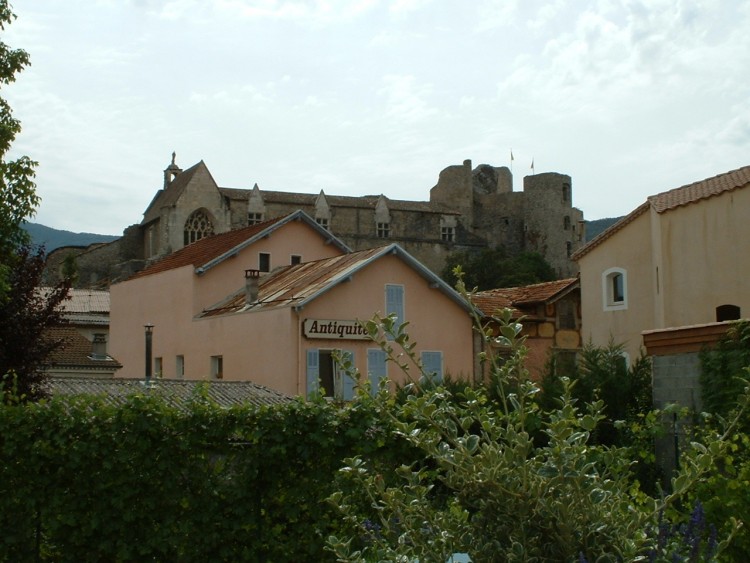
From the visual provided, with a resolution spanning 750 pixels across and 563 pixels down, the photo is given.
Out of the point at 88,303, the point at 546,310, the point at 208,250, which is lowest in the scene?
the point at 546,310

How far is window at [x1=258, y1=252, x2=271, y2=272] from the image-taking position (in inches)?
1582

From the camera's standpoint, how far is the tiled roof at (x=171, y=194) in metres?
91.9

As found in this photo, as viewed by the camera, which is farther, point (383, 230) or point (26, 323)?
point (383, 230)

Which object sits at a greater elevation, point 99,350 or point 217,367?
point 99,350

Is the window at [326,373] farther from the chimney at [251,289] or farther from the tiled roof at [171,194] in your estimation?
the tiled roof at [171,194]

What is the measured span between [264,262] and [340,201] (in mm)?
68289

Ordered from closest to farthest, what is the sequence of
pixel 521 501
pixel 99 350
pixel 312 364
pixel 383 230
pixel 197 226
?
pixel 521 501, pixel 312 364, pixel 99 350, pixel 197 226, pixel 383 230

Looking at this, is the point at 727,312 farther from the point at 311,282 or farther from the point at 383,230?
the point at 383,230

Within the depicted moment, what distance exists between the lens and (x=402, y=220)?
4286 inches

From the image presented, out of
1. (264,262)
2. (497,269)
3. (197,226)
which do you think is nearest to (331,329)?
(264,262)

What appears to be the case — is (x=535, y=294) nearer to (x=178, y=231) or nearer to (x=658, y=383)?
(x=658, y=383)

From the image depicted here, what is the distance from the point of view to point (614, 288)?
37469 mm

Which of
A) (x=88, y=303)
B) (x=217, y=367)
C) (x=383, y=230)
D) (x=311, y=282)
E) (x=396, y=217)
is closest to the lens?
(x=311, y=282)

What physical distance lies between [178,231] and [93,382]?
64.7m
